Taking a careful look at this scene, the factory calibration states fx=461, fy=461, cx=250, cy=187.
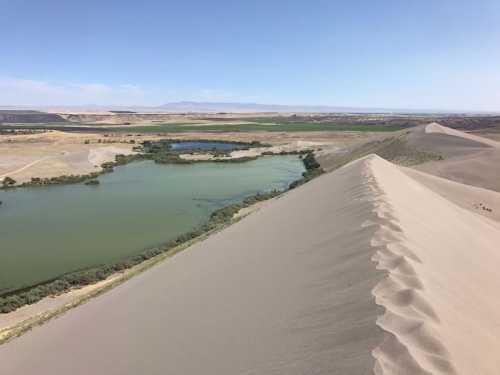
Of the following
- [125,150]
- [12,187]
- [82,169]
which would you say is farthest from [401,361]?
[125,150]

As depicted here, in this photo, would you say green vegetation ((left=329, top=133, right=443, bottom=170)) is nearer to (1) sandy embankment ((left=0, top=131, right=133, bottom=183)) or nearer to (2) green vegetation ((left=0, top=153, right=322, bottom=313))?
(2) green vegetation ((left=0, top=153, right=322, bottom=313))

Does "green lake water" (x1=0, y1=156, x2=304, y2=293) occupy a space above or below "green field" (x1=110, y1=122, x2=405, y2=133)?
below

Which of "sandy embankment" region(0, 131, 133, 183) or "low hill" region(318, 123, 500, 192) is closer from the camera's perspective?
"low hill" region(318, 123, 500, 192)

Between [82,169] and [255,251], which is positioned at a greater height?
[255,251]

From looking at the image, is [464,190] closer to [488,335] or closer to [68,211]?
[488,335]

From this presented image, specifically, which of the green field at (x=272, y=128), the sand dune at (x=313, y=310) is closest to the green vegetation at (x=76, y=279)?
the sand dune at (x=313, y=310)

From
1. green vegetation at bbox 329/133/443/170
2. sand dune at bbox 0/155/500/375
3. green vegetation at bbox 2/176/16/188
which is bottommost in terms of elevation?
green vegetation at bbox 2/176/16/188

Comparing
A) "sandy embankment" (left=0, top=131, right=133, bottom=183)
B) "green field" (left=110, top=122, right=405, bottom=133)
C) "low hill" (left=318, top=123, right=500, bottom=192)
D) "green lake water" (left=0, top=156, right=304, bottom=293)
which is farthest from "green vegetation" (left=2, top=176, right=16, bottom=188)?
"green field" (left=110, top=122, right=405, bottom=133)
